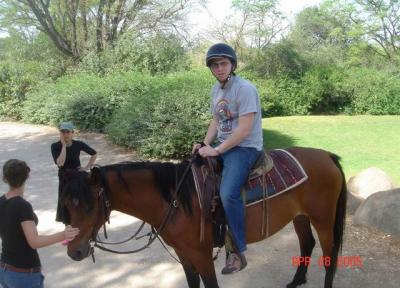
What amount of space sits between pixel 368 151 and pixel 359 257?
7001 mm

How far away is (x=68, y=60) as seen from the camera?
22.0 metres

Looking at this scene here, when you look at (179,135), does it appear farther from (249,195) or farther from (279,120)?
(279,120)

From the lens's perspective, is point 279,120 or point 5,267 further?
point 279,120

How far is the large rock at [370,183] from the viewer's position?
6.55 metres

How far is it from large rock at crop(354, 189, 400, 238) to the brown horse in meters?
1.76

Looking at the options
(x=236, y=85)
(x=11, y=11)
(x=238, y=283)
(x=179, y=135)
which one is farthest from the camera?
(x=11, y=11)

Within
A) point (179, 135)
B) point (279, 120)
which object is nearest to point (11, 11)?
point (279, 120)

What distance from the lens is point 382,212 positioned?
5.30m

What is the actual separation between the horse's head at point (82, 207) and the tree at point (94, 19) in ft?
64.1

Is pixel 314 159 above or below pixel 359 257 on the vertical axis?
above

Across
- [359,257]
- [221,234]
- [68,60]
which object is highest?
[68,60]

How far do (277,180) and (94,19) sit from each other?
891 inches

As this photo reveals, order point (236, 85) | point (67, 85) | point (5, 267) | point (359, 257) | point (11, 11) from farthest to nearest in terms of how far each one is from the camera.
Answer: point (11, 11)
point (67, 85)
point (359, 257)
point (236, 85)
point (5, 267)

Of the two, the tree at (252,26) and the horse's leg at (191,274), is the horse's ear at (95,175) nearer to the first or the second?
the horse's leg at (191,274)
